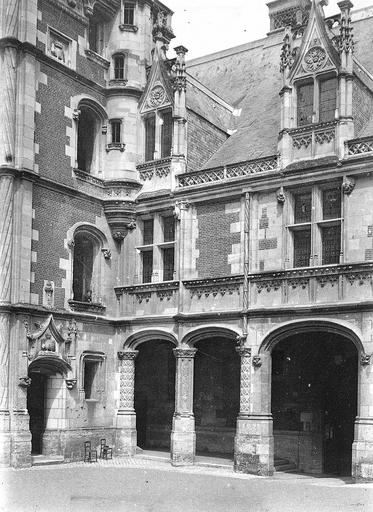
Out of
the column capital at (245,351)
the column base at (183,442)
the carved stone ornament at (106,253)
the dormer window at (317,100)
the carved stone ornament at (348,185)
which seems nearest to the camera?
the carved stone ornament at (348,185)

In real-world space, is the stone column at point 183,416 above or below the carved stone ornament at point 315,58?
below

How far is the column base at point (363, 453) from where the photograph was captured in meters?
19.2

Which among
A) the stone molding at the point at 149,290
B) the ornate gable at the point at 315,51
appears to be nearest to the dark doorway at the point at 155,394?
the stone molding at the point at 149,290

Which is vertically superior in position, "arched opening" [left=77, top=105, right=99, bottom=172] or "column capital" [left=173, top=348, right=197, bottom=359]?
"arched opening" [left=77, top=105, right=99, bottom=172]

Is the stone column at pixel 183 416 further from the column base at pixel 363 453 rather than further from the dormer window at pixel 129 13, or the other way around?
the dormer window at pixel 129 13

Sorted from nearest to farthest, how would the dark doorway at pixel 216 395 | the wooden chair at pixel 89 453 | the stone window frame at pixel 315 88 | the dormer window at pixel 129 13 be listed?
1. the stone window frame at pixel 315 88
2. the wooden chair at pixel 89 453
3. the dark doorway at pixel 216 395
4. the dormer window at pixel 129 13

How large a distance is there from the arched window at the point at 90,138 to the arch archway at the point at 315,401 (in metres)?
8.46

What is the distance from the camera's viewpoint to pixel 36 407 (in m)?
23.5

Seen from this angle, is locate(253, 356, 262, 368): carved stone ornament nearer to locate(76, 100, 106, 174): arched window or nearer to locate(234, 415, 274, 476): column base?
locate(234, 415, 274, 476): column base

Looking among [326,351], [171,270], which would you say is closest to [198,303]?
[171,270]

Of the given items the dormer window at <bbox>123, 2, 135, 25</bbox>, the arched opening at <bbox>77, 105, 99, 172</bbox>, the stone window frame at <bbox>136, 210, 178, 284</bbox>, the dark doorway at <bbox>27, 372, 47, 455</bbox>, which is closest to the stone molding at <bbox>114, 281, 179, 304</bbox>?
the stone window frame at <bbox>136, 210, 178, 284</bbox>

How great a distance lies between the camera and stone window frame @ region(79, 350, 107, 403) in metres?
23.9

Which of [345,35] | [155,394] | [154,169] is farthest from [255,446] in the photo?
[345,35]

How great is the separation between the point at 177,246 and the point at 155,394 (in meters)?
6.05
